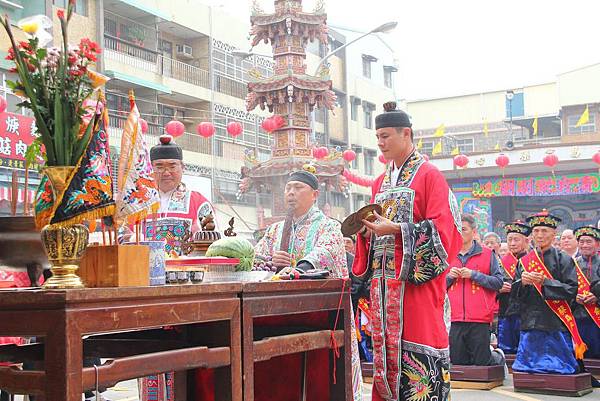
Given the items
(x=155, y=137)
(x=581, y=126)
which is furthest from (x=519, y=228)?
(x=581, y=126)

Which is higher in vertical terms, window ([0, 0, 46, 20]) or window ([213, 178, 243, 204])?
window ([0, 0, 46, 20])

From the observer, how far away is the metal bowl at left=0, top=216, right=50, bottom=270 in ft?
8.79

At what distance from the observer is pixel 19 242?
2689mm

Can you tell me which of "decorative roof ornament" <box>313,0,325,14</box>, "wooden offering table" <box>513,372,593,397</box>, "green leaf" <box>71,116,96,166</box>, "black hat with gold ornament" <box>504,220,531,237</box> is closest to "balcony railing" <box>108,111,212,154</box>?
"decorative roof ornament" <box>313,0,325,14</box>

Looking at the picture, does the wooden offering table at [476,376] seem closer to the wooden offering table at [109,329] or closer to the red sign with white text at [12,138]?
the wooden offering table at [109,329]

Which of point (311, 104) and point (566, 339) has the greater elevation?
point (311, 104)

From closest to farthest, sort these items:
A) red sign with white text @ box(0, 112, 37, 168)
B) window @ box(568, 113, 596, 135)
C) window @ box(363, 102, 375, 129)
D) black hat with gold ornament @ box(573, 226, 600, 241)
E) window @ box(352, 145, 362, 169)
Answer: black hat with gold ornament @ box(573, 226, 600, 241), red sign with white text @ box(0, 112, 37, 168), window @ box(568, 113, 596, 135), window @ box(352, 145, 362, 169), window @ box(363, 102, 375, 129)

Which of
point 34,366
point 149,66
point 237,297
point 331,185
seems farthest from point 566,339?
point 149,66

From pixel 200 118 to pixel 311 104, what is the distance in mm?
7599

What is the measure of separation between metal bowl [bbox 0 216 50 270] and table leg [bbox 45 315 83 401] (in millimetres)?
681

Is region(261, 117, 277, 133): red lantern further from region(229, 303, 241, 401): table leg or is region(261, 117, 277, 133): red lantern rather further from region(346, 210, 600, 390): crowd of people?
region(229, 303, 241, 401): table leg

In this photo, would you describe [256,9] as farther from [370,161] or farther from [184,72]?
[370,161]

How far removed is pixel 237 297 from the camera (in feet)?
9.25

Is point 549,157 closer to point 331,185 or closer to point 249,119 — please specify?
point 331,185
